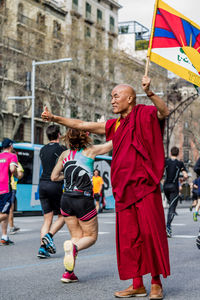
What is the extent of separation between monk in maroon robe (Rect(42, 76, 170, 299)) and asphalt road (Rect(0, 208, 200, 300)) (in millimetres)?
382

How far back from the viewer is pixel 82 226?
6.14 meters

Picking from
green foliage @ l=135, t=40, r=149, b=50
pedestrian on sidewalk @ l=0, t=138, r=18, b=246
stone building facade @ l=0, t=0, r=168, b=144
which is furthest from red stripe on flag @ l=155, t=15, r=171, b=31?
green foliage @ l=135, t=40, r=149, b=50

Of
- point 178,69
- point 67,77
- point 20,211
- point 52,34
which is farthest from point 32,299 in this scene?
point 52,34

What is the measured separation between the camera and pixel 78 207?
6.16 m

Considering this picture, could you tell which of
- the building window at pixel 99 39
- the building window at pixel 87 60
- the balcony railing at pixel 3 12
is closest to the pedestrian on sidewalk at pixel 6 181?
the balcony railing at pixel 3 12

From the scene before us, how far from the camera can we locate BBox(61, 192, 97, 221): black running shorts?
612cm

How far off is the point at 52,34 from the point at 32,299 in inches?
1291

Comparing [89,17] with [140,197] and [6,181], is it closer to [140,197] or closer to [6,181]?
[6,181]

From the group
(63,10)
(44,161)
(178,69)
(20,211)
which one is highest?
(63,10)

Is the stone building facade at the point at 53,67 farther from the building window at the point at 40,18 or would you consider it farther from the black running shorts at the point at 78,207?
the black running shorts at the point at 78,207

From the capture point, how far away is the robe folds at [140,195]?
4785 mm

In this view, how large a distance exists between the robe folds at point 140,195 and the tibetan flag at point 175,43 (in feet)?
3.76

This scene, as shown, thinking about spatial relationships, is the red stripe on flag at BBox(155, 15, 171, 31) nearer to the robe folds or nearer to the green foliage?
the robe folds

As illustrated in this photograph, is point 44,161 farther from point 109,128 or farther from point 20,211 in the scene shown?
point 20,211
